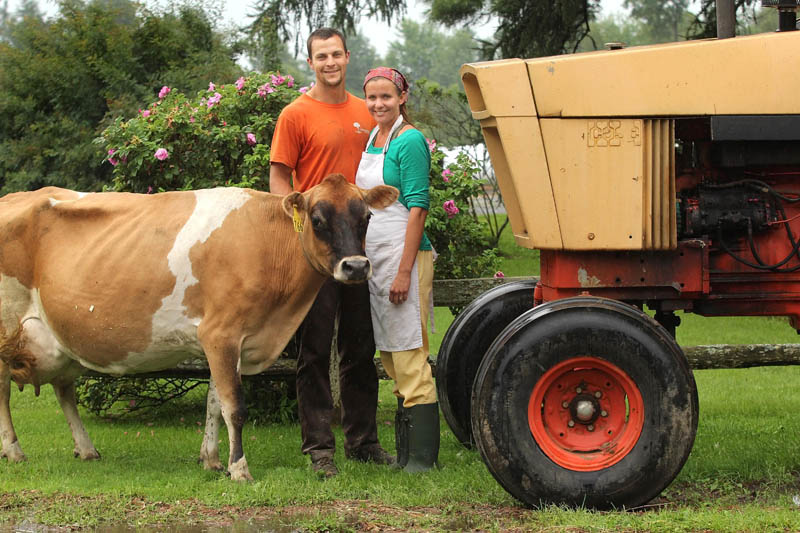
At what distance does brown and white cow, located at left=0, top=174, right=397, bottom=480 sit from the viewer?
572cm

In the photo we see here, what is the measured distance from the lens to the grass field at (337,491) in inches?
185

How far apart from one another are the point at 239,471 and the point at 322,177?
1736 mm

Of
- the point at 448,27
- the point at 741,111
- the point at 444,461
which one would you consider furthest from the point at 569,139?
the point at 448,27

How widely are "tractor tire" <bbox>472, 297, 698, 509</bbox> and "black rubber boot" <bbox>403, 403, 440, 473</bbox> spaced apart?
3.04 ft

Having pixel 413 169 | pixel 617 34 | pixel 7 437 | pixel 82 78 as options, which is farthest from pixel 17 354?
pixel 617 34

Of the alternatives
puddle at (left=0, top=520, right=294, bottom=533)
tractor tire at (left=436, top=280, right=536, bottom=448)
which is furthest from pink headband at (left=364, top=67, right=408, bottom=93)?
puddle at (left=0, top=520, right=294, bottom=533)

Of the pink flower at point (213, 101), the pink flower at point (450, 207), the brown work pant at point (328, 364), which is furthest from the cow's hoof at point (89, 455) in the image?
the pink flower at point (450, 207)

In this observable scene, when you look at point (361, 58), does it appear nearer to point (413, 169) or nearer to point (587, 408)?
point (413, 169)

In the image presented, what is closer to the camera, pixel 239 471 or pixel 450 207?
pixel 239 471

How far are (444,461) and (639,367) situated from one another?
5.59 ft

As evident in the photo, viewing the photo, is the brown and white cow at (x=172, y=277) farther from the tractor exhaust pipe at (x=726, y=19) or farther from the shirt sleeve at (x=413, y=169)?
the tractor exhaust pipe at (x=726, y=19)

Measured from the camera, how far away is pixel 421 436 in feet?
19.1

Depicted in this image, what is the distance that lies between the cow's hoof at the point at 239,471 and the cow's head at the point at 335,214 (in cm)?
116

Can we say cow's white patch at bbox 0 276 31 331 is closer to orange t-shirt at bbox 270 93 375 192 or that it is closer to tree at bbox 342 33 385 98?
orange t-shirt at bbox 270 93 375 192
